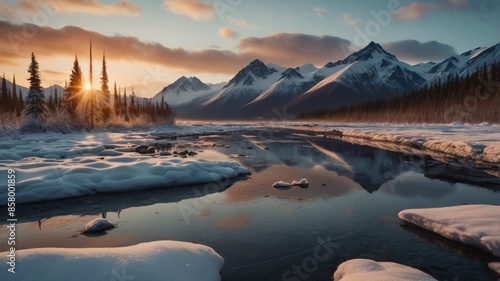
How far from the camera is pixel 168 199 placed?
1191cm

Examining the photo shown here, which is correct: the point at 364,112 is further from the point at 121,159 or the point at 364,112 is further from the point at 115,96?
the point at 121,159

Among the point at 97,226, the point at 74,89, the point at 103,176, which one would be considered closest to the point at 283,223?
the point at 97,226

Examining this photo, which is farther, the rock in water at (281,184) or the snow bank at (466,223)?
the rock in water at (281,184)

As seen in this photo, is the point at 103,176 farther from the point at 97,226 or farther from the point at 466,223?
the point at 466,223

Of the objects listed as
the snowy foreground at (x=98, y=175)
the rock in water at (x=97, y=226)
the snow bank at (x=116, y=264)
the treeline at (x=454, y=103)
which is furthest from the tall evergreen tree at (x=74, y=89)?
the treeline at (x=454, y=103)

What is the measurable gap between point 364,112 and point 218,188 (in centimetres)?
10901

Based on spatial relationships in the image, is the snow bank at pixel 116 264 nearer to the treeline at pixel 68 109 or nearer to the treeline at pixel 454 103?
the treeline at pixel 68 109

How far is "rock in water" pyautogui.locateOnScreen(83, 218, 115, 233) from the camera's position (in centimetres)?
850

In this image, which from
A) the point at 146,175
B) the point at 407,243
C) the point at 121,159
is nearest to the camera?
the point at 407,243

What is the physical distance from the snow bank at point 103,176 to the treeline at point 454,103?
56.7 m

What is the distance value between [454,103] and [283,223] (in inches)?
2907

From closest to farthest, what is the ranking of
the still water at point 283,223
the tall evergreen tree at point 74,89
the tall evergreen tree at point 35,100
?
the still water at point 283,223 < the tall evergreen tree at point 35,100 < the tall evergreen tree at point 74,89

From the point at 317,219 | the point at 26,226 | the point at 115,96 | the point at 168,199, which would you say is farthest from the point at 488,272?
the point at 115,96

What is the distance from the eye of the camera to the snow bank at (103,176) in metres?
11.4
